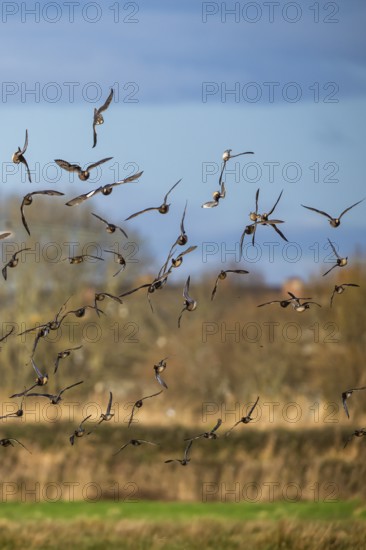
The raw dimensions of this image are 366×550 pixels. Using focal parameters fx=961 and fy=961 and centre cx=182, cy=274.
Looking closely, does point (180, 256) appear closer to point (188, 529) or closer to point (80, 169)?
point (80, 169)

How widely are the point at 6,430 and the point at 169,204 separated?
7.77 metres

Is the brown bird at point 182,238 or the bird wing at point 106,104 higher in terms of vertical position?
the bird wing at point 106,104

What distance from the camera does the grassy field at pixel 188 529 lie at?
27.9 ft

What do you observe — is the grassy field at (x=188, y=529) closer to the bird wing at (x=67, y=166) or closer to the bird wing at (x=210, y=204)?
the bird wing at (x=210, y=204)

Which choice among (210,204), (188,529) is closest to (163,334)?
(188,529)

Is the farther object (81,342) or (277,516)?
(81,342)

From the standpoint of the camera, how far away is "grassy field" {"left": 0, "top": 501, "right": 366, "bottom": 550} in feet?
27.9

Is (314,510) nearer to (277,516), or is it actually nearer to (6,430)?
(277,516)

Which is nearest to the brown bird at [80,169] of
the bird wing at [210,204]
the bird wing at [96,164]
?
the bird wing at [96,164]

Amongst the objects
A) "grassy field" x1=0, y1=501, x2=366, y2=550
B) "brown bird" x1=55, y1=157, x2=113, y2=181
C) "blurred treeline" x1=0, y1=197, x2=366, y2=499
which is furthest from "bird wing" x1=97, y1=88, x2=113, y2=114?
"blurred treeline" x1=0, y1=197, x2=366, y2=499

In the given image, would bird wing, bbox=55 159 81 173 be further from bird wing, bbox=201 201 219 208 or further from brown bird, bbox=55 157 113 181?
bird wing, bbox=201 201 219 208

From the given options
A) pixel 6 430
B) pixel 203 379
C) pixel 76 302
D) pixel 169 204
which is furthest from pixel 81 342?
pixel 169 204

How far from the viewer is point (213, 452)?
12.2 meters

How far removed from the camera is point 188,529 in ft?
29.3
